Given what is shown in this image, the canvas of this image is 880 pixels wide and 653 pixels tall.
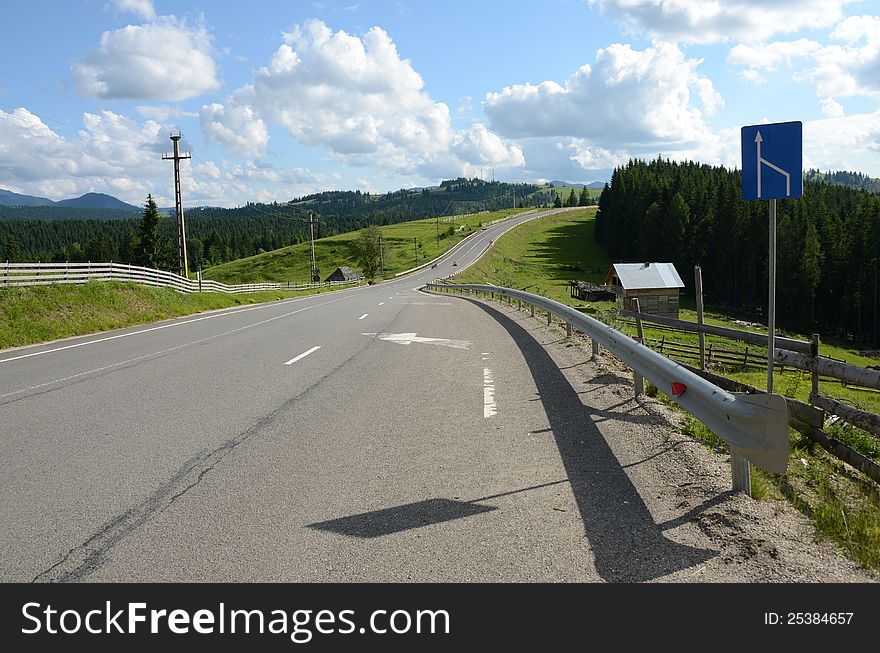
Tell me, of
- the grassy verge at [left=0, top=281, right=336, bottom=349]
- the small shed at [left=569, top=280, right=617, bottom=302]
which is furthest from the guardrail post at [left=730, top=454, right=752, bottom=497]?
the small shed at [left=569, top=280, right=617, bottom=302]

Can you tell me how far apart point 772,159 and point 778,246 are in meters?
72.8

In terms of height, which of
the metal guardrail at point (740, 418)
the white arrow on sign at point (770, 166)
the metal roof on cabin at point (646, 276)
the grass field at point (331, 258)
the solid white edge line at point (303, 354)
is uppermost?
the grass field at point (331, 258)

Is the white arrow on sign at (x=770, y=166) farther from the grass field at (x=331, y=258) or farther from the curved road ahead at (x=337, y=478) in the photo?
the grass field at (x=331, y=258)

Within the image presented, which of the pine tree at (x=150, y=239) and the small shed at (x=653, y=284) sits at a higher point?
the pine tree at (x=150, y=239)

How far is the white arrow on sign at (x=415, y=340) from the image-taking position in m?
14.3

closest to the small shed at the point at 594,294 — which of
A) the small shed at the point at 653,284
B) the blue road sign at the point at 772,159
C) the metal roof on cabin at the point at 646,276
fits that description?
the metal roof on cabin at the point at 646,276

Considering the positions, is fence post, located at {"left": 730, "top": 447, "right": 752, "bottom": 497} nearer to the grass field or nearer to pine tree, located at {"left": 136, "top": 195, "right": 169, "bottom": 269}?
pine tree, located at {"left": 136, "top": 195, "right": 169, "bottom": 269}

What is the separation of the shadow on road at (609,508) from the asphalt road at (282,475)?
0.13m

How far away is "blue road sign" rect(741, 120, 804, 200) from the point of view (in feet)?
20.0

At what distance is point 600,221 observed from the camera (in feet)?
445

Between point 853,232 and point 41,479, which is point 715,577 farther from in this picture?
point 853,232

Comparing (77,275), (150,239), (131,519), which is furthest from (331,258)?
(131,519)
